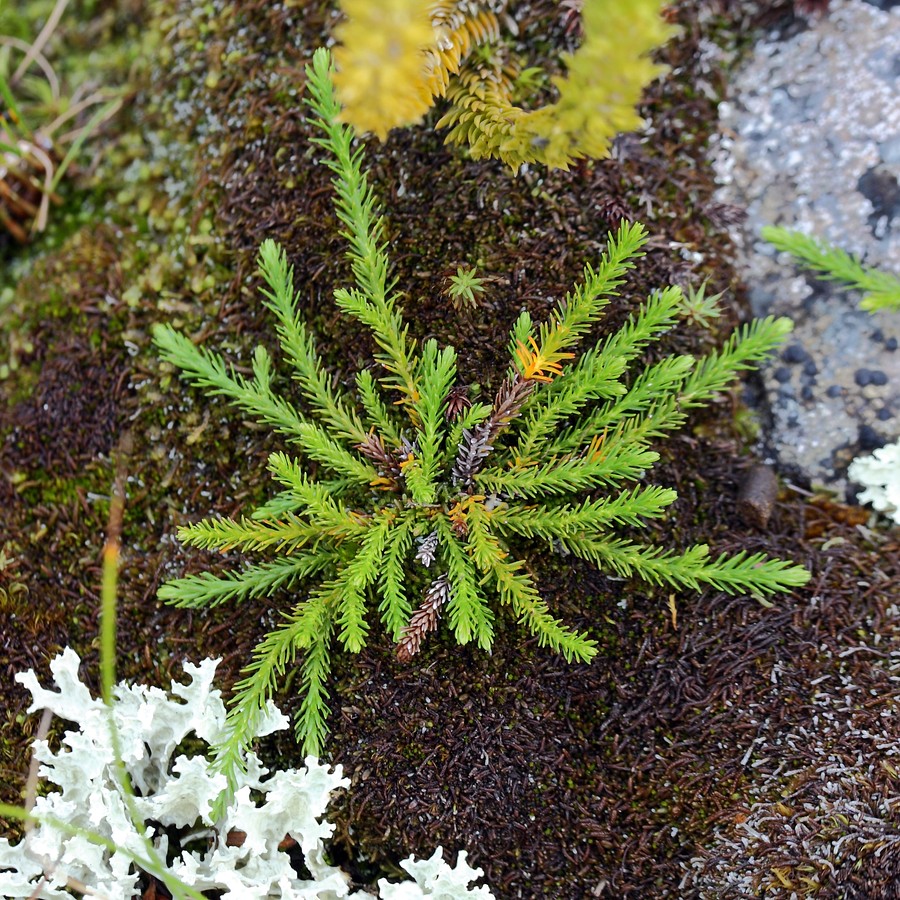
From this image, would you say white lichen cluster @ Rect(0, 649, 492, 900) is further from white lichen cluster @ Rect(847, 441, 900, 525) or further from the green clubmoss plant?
white lichen cluster @ Rect(847, 441, 900, 525)

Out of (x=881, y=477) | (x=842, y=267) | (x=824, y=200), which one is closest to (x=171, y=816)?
(x=881, y=477)

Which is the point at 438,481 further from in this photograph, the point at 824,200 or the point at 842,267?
the point at 824,200

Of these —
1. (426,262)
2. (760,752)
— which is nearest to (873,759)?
(760,752)

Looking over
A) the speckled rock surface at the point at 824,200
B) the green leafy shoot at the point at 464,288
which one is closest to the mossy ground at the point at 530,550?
the green leafy shoot at the point at 464,288

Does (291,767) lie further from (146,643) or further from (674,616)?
(674,616)

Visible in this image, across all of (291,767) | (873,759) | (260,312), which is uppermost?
(260,312)

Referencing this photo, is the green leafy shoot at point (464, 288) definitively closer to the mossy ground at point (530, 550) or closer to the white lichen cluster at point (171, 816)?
the mossy ground at point (530, 550)
